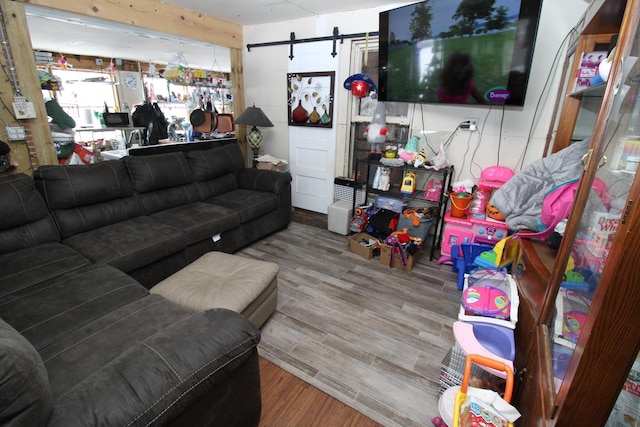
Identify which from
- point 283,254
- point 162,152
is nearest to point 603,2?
point 283,254

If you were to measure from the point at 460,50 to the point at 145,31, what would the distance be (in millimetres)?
3232

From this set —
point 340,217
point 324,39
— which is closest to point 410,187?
point 340,217

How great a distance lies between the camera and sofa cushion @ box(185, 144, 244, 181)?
10.8ft

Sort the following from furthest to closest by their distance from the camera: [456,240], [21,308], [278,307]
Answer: [456,240] < [278,307] < [21,308]

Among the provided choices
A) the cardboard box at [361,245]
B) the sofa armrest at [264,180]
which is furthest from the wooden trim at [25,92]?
the cardboard box at [361,245]

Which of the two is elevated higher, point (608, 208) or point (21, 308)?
point (608, 208)

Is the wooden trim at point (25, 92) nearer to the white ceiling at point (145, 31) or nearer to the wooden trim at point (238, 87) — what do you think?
the white ceiling at point (145, 31)

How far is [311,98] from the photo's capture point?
12.5ft

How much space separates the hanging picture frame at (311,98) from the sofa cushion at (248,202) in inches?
42.8

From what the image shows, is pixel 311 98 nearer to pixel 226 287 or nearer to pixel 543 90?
pixel 543 90

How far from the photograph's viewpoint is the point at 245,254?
3.17 meters

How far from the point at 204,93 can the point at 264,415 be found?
4.94 m

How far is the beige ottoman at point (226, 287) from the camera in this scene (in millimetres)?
1754

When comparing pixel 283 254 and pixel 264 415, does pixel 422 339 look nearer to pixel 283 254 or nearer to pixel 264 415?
pixel 264 415
